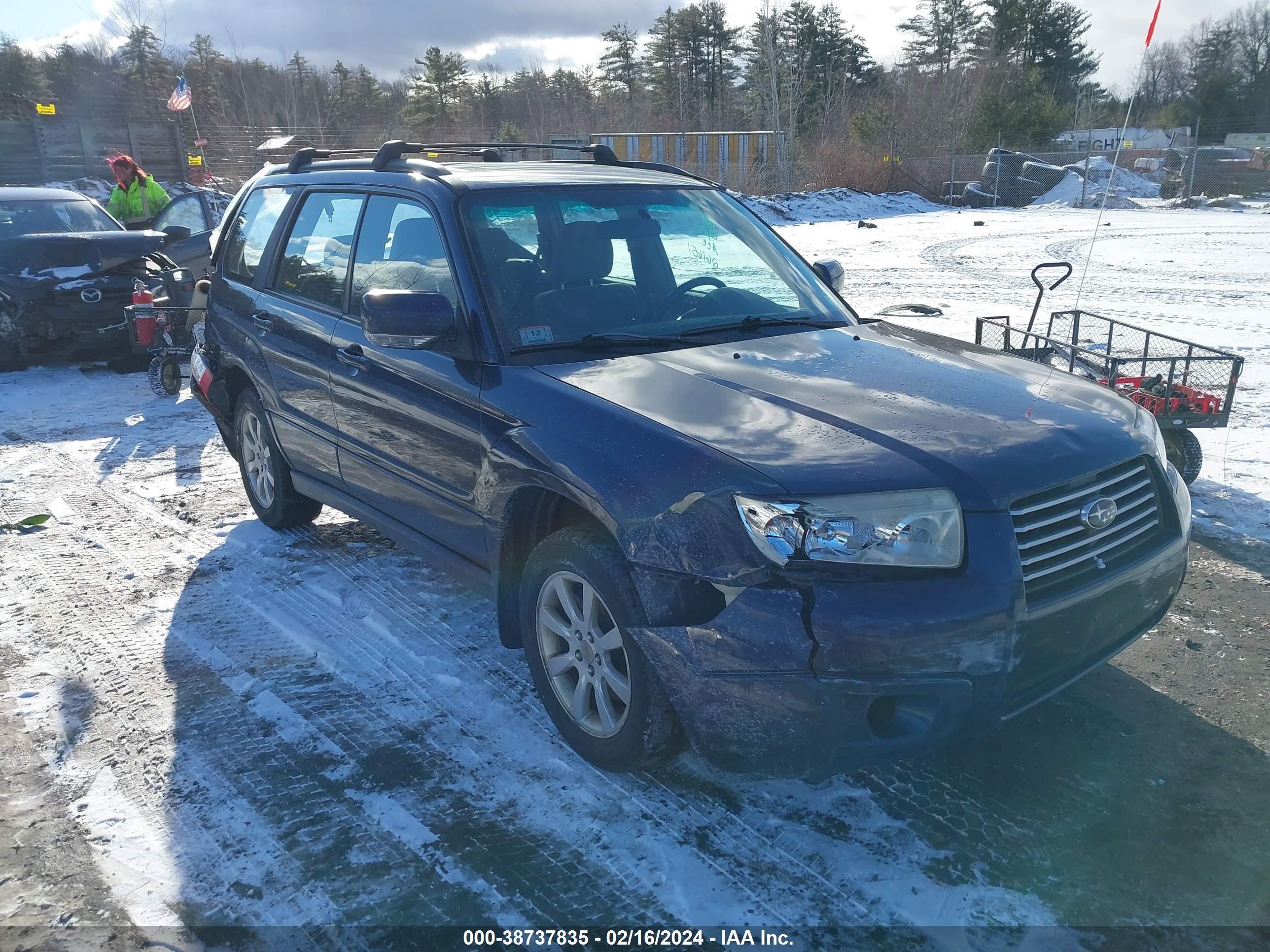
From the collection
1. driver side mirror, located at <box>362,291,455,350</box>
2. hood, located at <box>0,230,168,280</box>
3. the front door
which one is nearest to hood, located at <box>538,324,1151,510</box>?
driver side mirror, located at <box>362,291,455,350</box>

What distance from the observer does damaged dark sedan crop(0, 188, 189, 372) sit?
9609mm

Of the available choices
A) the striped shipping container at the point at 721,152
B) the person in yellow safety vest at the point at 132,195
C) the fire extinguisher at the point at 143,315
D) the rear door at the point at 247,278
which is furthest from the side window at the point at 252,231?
the striped shipping container at the point at 721,152

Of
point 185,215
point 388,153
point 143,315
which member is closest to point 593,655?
point 388,153

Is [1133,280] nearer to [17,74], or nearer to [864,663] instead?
[864,663]

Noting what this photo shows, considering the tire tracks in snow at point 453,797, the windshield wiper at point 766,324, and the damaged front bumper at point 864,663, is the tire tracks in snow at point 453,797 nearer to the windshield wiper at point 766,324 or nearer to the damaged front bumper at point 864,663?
the damaged front bumper at point 864,663

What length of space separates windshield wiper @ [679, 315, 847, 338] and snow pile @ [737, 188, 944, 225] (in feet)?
70.1

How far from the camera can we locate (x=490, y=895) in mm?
2598

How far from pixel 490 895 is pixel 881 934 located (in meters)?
1.05

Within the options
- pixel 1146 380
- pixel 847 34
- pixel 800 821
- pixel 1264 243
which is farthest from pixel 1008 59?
pixel 800 821

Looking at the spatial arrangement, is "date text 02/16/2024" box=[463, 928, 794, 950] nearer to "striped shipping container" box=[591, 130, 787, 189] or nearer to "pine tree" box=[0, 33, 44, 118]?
"striped shipping container" box=[591, 130, 787, 189]

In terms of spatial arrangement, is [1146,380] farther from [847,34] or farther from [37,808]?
[847,34]

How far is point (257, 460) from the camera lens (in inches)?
214

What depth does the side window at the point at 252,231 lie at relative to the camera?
496cm

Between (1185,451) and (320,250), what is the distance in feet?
15.4
